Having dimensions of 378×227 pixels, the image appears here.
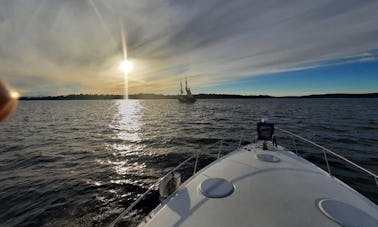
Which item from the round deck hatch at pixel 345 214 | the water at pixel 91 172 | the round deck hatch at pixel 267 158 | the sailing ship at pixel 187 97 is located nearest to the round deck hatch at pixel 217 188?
the round deck hatch at pixel 345 214

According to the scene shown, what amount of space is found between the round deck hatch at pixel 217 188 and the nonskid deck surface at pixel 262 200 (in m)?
0.08

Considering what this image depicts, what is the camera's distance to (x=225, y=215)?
10.9 ft

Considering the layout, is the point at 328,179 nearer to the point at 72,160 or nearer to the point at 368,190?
the point at 368,190

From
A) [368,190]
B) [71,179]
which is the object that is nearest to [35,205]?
[71,179]

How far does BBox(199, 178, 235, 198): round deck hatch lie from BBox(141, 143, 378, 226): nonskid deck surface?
0.08 meters

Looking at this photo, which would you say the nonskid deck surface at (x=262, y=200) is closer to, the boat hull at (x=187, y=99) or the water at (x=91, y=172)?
the water at (x=91, y=172)

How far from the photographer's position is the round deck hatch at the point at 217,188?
3928mm

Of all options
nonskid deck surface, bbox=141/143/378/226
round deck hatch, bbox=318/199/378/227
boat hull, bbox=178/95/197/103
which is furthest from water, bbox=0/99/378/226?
boat hull, bbox=178/95/197/103

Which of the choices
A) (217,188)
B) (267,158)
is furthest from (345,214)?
(267,158)

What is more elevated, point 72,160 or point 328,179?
point 328,179

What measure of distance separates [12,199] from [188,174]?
7.47m

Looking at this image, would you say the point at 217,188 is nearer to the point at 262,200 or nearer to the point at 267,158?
the point at 262,200

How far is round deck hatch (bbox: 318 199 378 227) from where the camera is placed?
3.00 m

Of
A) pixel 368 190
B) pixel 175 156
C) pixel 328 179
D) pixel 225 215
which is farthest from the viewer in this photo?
pixel 175 156
